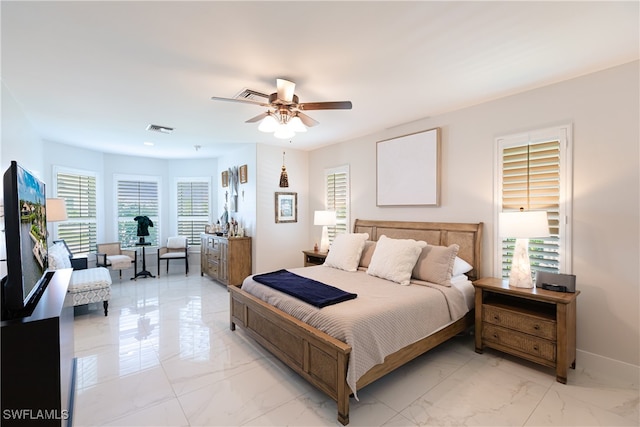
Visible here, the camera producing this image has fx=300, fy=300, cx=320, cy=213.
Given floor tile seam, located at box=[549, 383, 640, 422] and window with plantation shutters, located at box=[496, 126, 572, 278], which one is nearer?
floor tile seam, located at box=[549, 383, 640, 422]

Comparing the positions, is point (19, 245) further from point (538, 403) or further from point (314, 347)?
point (538, 403)

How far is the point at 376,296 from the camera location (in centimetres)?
266

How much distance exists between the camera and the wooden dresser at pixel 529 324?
245cm

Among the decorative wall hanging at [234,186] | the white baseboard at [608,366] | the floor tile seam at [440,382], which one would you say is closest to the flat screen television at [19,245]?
the floor tile seam at [440,382]

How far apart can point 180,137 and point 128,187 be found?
268cm

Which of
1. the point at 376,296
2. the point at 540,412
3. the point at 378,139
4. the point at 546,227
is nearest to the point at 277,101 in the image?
the point at 376,296

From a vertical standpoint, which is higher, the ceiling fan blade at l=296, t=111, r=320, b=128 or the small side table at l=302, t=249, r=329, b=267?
the ceiling fan blade at l=296, t=111, r=320, b=128

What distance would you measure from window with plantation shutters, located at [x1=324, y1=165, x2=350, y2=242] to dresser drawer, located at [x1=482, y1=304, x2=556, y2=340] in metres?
2.57

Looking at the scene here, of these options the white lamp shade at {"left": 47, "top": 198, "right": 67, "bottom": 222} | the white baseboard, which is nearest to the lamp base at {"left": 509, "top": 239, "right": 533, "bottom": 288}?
the white baseboard

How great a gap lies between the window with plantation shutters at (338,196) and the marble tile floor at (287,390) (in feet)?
8.03

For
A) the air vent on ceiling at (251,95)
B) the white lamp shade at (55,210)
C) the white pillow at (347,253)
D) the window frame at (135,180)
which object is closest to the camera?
the air vent on ceiling at (251,95)

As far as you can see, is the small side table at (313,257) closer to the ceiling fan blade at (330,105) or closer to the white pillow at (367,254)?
the white pillow at (367,254)

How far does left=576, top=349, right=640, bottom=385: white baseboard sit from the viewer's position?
2484 millimetres

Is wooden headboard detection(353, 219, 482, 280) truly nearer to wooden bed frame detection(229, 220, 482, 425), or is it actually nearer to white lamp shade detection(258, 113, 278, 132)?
wooden bed frame detection(229, 220, 482, 425)
